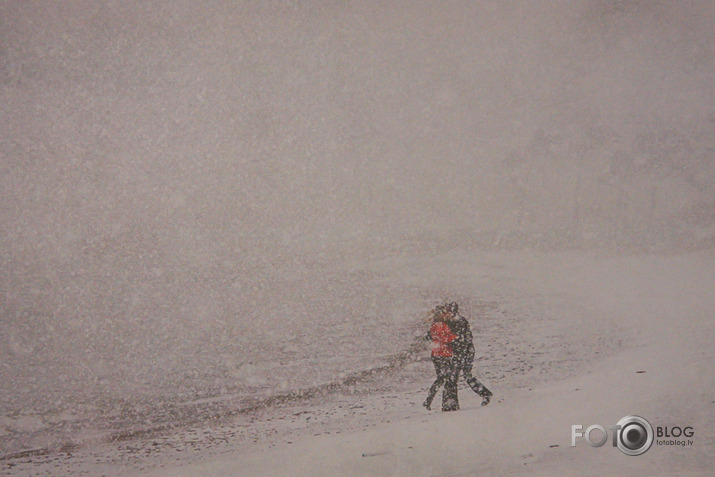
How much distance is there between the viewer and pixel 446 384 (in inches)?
85.1

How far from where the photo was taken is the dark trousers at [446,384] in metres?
2.16

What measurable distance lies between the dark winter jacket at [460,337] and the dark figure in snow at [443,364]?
18mm

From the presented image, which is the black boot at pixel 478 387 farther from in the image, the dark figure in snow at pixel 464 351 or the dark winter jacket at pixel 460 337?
the dark winter jacket at pixel 460 337

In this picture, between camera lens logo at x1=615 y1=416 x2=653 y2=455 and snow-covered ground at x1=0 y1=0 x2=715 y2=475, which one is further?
camera lens logo at x1=615 y1=416 x2=653 y2=455

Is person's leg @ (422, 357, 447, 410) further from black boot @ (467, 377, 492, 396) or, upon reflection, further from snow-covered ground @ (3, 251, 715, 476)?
black boot @ (467, 377, 492, 396)

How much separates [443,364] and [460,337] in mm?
148

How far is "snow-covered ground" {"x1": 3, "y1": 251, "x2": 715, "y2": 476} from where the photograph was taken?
6.61 ft

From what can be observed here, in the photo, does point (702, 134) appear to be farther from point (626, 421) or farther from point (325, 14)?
point (325, 14)

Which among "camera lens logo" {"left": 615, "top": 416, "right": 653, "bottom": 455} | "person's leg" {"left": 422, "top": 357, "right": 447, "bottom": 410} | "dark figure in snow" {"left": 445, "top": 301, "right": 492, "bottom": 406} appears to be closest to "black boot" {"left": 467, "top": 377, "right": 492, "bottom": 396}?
"dark figure in snow" {"left": 445, "top": 301, "right": 492, "bottom": 406}

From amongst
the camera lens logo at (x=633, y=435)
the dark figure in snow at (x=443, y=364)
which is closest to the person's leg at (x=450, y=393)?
the dark figure in snow at (x=443, y=364)

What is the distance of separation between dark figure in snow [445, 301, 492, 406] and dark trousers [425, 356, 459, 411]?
0.08 feet

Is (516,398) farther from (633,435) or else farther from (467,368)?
(633,435)

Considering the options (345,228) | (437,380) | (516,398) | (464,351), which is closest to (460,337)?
(464,351)

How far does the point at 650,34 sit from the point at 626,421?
6.27 feet
